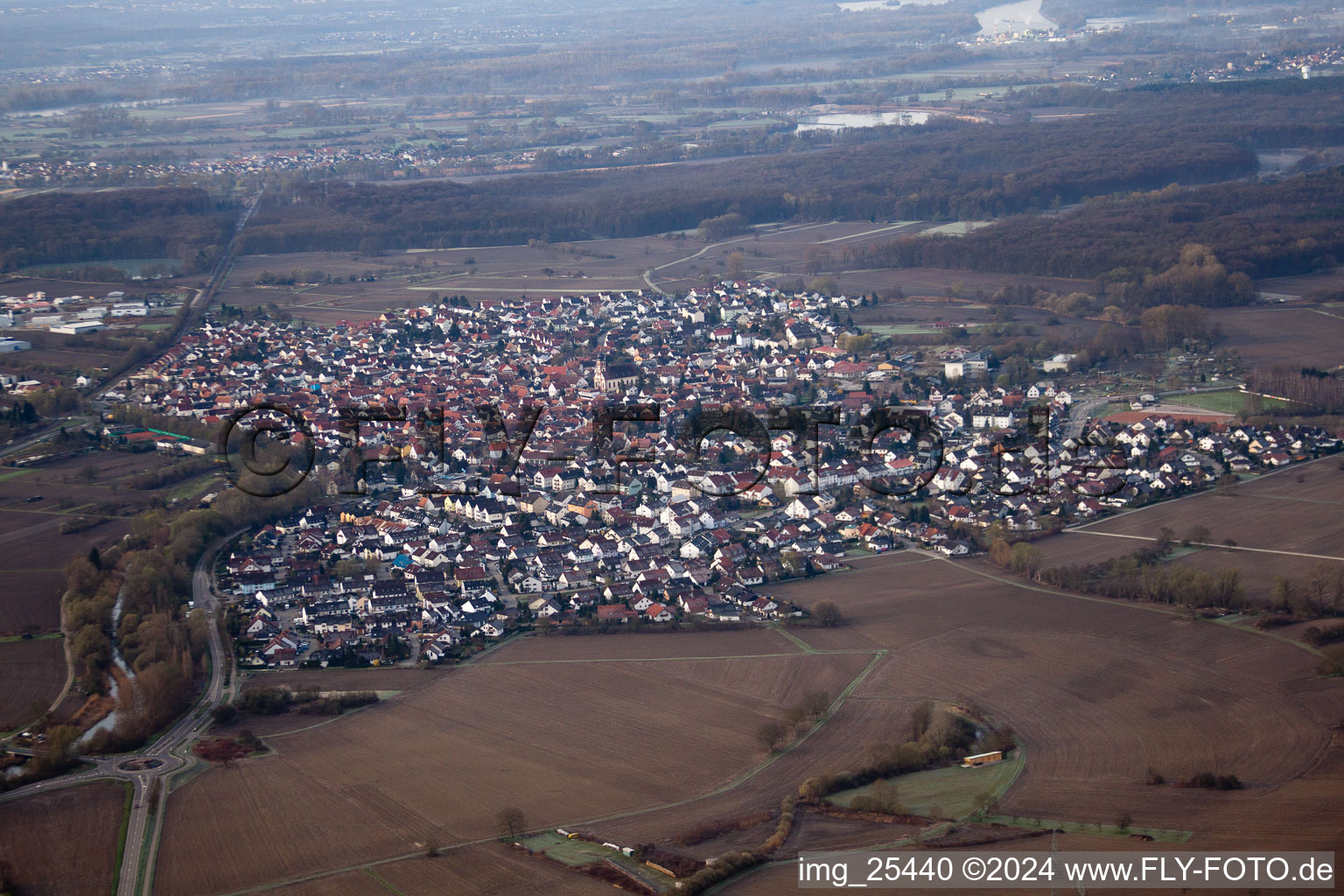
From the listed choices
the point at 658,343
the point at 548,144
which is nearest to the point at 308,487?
the point at 658,343

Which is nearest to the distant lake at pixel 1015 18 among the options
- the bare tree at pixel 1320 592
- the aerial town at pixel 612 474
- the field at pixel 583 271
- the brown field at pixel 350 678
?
the field at pixel 583 271

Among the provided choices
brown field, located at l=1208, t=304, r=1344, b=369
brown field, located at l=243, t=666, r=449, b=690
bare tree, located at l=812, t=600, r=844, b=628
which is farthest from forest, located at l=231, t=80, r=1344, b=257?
brown field, located at l=243, t=666, r=449, b=690

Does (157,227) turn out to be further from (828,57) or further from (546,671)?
(828,57)

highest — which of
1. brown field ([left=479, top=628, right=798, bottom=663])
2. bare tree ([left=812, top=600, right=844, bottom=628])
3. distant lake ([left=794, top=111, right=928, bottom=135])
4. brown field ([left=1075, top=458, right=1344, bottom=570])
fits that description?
distant lake ([left=794, top=111, right=928, bottom=135])

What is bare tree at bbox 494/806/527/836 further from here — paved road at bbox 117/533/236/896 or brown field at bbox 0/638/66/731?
brown field at bbox 0/638/66/731

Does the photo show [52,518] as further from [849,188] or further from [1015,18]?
[1015,18]

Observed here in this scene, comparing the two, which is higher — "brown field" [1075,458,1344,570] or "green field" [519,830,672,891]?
"brown field" [1075,458,1344,570]

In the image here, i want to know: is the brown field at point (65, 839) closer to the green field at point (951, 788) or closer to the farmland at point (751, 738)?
the farmland at point (751, 738)
